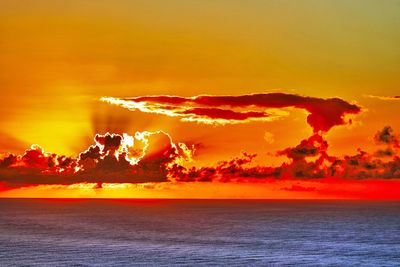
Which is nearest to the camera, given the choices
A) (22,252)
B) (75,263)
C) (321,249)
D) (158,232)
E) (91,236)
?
(75,263)

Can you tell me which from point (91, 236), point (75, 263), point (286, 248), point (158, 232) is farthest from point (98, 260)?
point (158, 232)

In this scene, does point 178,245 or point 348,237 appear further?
point 348,237

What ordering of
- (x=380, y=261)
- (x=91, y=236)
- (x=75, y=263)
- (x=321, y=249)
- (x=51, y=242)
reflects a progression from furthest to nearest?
(x=91, y=236), (x=51, y=242), (x=321, y=249), (x=380, y=261), (x=75, y=263)

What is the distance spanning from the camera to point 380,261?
98.6 m

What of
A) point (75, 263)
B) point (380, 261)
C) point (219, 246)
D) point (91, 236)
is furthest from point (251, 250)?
point (91, 236)

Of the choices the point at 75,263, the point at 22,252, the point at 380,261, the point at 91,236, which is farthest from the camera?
the point at 91,236

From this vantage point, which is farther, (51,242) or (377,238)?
(377,238)

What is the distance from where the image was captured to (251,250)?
372 ft

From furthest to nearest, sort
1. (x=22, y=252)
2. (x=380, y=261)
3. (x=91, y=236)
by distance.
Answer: (x=91, y=236) < (x=22, y=252) < (x=380, y=261)

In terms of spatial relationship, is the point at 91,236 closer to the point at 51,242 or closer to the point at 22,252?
the point at 51,242

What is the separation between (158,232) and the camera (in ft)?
522

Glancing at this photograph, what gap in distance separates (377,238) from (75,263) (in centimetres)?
7646

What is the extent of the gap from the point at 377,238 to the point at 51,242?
68.7 m

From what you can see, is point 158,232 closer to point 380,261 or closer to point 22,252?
point 22,252
